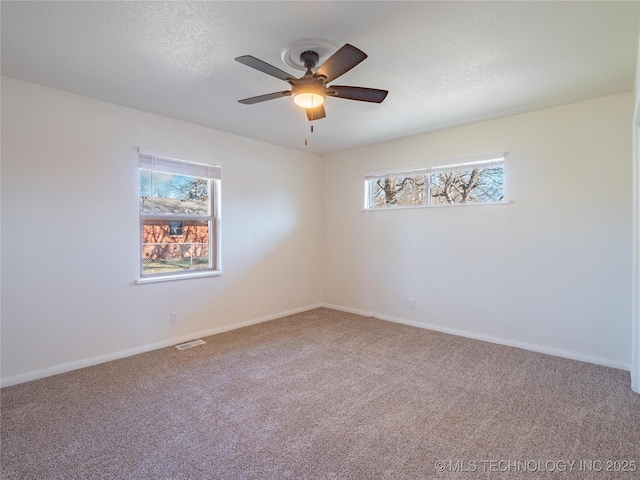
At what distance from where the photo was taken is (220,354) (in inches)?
129

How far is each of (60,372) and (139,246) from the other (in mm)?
1270

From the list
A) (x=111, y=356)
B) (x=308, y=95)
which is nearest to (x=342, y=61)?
(x=308, y=95)

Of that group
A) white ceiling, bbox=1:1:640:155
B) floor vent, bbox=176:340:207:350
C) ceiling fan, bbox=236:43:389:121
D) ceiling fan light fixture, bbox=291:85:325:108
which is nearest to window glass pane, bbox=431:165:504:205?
white ceiling, bbox=1:1:640:155

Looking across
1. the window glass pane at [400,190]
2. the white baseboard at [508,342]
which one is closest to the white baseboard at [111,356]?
the white baseboard at [508,342]

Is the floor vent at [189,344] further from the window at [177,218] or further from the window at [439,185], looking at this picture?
the window at [439,185]

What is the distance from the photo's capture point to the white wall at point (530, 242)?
9.71 feet

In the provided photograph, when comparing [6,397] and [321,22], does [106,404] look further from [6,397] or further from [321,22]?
[321,22]

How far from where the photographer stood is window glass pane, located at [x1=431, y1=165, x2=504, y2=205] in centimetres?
367

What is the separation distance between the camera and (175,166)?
3605 mm

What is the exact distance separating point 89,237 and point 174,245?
855mm

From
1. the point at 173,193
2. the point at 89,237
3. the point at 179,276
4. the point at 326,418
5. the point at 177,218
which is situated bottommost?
the point at 326,418

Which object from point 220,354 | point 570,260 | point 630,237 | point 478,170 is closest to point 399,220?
point 478,170

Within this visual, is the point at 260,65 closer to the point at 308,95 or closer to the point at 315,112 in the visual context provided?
the point at 308,95

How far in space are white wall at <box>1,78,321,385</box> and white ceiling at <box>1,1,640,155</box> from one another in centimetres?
31
